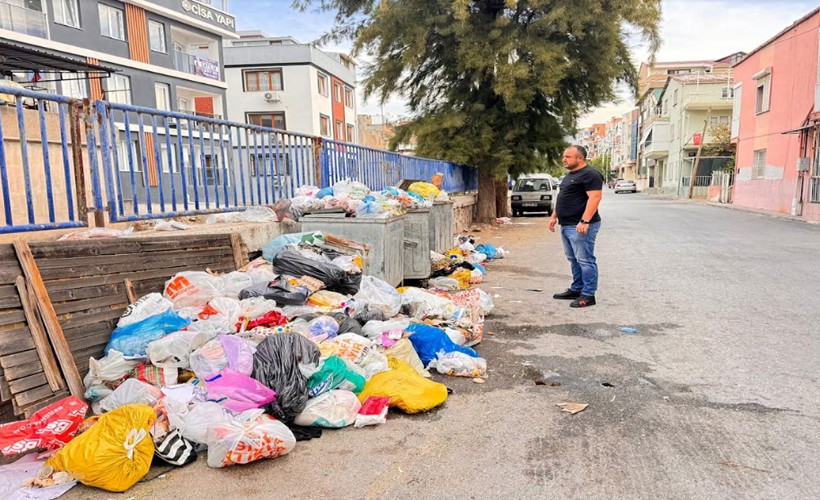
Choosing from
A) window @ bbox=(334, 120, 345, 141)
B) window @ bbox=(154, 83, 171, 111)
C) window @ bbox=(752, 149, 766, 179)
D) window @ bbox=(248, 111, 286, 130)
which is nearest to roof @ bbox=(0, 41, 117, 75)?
window @ bbox=(154, 83, 171, 111)

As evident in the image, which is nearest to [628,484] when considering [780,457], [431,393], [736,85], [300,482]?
[780,457]

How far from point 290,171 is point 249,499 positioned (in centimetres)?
527

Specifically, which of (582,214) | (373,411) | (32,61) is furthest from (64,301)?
(32,61)

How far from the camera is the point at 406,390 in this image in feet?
11.2

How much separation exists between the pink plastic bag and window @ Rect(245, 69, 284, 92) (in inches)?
1375

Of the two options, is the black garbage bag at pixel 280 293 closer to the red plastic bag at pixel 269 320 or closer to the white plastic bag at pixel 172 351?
the red plastic bag at pixel 269 320

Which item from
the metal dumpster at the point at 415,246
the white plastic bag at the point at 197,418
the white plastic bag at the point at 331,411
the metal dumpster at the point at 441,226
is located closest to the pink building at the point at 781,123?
the metal dumpster at the point at 441,226

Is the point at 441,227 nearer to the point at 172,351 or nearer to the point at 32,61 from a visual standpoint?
the point at 172,351

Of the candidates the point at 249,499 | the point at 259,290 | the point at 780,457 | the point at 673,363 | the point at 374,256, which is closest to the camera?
the point at 249,499

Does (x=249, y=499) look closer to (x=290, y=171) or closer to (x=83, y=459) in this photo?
(x=83, y=459)

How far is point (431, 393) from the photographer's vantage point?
Result: 136 inches

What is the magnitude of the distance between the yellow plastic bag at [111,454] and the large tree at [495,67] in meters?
13.3

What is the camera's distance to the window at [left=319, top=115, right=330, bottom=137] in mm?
36969

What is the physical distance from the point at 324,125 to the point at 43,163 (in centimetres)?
3447
